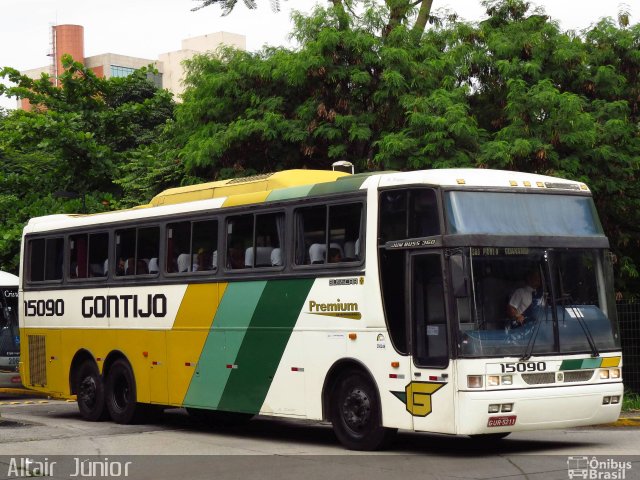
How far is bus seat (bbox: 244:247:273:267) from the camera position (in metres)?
15.5

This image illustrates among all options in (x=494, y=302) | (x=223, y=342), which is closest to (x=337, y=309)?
(x=494, y=302)

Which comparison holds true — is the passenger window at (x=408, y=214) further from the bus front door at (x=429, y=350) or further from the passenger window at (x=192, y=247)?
the passenger window at (x=192, y=247)

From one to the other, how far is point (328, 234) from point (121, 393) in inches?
246

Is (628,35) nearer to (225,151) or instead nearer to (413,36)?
(413,36)

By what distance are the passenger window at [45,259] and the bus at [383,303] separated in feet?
9.27

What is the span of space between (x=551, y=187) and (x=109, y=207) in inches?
712

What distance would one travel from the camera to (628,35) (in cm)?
2527

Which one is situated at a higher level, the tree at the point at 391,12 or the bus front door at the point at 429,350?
the tree at the point at 391,12

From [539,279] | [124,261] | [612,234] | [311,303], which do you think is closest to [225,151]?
[124,261]

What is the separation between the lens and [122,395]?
751 inches

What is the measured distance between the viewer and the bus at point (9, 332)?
91.0 feet

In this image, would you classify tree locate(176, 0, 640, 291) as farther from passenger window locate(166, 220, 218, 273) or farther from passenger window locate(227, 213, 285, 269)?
passenger window locate(227, 213, 285, 269)

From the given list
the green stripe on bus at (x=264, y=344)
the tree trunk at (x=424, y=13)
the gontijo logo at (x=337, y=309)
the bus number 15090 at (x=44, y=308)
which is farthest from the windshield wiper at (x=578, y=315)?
the tree trunk at (x=424, y=13)

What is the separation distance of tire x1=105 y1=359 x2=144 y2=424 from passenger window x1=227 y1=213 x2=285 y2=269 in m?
3.65
